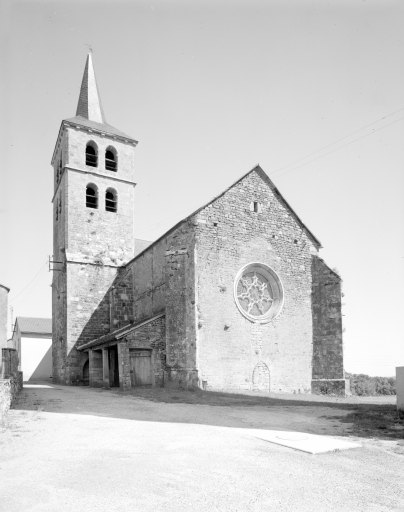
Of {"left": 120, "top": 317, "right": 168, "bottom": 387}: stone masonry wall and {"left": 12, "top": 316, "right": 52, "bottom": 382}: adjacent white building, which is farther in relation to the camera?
{"left": 12, "top": 316, "right": 52, "bottom": 382}: adjacent white building

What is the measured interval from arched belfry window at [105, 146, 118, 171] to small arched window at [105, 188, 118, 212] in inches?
62.7

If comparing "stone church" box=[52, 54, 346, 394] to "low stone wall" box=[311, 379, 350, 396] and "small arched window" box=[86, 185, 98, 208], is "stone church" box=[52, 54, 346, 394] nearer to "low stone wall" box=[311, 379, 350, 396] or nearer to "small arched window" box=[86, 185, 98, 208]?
"low stone wall" box=[311, 379, 350, 396]

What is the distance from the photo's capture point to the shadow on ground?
906 centimetres

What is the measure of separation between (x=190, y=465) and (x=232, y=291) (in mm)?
13541

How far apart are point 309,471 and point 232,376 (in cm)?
1293

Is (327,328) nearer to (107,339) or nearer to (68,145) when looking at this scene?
(107,339)

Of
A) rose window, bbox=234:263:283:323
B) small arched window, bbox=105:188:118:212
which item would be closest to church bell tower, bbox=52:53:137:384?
small arched window, bbox=105:188:118:212

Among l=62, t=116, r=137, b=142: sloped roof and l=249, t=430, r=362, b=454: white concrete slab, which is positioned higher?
l=62, t=116, r=137, b=142: sloped roof

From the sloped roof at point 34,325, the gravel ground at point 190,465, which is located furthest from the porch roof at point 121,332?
the sloped roof at point 34,325

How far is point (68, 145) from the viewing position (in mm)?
28391

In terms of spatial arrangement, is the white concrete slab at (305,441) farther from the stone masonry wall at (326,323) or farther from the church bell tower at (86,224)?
the church bell tower at (86,224)

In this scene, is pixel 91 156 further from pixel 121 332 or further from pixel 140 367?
pixel 140 367

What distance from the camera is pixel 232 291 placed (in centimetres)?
1928

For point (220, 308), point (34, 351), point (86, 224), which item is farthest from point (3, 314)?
point (34, 351)
